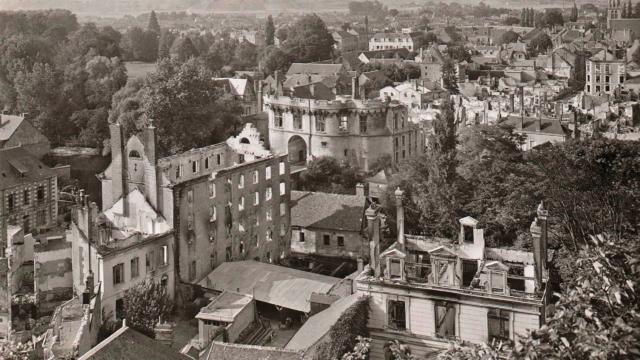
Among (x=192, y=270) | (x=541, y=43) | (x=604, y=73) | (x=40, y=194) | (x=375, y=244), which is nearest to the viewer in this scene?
(x=375, y=244)

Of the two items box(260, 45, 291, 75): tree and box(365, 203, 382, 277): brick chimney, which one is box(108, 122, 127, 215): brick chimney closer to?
box(365, 203, 382, 277): brick chimney

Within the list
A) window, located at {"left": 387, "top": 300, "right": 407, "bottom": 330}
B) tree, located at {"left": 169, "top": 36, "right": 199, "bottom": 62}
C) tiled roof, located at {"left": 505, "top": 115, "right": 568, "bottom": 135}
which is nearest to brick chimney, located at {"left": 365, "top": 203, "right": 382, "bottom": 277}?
window, located at {"left": 387, "top": 300, "right": 407, "bottom": 330}

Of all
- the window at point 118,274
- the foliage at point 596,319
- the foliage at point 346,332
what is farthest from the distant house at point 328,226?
the foliage at point 596,319

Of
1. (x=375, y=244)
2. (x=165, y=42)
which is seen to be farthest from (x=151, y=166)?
(x=165, y=42)

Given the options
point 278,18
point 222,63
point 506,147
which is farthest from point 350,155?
point 278,18

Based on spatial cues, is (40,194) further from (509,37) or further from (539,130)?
(509,37)

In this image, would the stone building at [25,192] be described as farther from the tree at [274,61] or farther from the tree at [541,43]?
the tree at [541,43]
